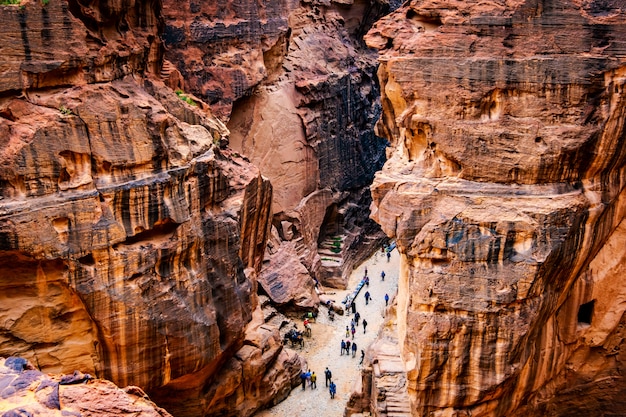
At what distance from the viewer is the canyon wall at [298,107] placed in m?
30.3

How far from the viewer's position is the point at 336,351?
28.1 meters

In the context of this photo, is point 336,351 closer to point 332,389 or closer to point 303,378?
point 303,378

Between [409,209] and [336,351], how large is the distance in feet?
40.2

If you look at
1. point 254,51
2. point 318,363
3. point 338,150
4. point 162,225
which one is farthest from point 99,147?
point 338,150

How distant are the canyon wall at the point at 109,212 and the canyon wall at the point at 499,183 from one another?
5.89 metres

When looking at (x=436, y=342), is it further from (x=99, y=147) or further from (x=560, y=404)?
(x=99, y=147)

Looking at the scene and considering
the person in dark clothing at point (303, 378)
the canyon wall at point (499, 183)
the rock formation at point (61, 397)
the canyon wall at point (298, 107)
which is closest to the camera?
the rock formation at point (61, 397)

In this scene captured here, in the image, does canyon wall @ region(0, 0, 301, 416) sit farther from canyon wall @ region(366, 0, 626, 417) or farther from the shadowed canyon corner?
canyon wall @ region(366, 0, 626, 417)

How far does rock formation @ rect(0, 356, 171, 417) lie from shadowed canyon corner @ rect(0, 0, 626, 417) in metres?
9.19

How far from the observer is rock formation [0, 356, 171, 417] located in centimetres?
711

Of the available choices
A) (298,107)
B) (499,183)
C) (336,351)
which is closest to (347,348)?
(336,351)

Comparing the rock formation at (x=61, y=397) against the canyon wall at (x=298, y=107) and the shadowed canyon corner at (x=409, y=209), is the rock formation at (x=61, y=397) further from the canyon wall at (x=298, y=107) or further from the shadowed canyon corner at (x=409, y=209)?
the canyon wall at (x=298, y=107)

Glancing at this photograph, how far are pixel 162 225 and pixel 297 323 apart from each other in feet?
41.9

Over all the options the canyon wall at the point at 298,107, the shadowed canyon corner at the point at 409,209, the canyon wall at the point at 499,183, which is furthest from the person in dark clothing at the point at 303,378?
the canyon wall at the point at 499,183
